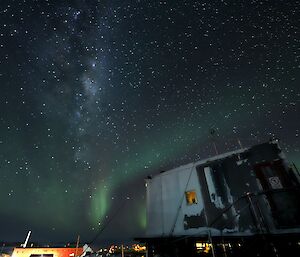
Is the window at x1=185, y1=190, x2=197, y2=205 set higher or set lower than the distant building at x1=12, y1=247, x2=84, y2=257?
lower

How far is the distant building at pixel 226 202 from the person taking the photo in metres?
14.5

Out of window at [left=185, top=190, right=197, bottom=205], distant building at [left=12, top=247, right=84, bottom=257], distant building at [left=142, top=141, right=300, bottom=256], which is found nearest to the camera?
distant building at [left=142, top=141, right=300, bottom=256]

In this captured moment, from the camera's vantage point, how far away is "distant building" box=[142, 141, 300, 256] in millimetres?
14523

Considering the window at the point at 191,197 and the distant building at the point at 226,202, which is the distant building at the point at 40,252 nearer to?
the distant building at the point at 226,202

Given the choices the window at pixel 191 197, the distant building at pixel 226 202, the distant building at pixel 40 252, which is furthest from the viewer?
the distant building at pixel 40 252

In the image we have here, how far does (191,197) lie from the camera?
19.1 meters

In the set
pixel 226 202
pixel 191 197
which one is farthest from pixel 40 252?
pixel 226 202

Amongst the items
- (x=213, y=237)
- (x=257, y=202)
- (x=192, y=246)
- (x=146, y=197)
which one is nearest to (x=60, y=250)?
(x=146, y=197)

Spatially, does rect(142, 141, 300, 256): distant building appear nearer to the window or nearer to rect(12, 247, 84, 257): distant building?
the window

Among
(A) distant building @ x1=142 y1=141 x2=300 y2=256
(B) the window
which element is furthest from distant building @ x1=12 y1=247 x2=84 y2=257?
(B) the window

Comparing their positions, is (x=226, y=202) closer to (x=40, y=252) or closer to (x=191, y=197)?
(x=191, y=197)

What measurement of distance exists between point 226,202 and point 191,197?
337 centimetres

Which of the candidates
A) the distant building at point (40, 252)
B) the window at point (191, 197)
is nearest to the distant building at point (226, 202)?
the window at point (191, 197)

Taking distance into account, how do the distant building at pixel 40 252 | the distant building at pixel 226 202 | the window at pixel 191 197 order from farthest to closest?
1. the distant building at pixel 40 252
2. the window at pixel 191 197
3. the distant building at pixel 226 202
